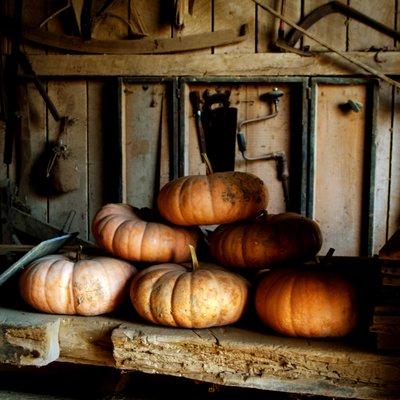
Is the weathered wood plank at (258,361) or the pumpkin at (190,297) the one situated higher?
the pumpkin at (190,297)

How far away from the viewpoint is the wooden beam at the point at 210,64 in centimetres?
402

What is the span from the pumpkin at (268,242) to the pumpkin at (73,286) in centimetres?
46

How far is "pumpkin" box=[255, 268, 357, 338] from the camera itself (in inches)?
63.8

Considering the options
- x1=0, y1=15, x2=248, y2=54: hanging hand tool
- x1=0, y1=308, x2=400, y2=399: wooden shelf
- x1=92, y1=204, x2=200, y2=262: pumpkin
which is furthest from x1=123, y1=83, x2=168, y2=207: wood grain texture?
x1=0, y1=308, x2=400, y2=399: wooden shelf

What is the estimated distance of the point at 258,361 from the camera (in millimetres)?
1544

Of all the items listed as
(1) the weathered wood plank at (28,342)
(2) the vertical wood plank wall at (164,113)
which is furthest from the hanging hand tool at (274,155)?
(1) the weathered wood plank at (28,342)

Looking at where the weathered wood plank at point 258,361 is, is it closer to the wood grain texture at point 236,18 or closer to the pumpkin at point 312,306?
the pumpkin at point 312,306

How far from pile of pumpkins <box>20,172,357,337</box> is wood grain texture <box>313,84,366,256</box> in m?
2.16

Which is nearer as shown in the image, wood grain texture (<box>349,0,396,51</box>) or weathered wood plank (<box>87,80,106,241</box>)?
wood grain texture (<box>349,0,396,51</box>)

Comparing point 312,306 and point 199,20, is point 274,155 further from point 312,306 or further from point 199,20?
point 312,306

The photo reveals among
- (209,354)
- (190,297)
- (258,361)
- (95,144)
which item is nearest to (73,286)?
(190,297)

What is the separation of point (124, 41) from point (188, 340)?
132 inches

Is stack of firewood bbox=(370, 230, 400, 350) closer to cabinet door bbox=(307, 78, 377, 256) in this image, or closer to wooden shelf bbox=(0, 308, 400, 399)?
wooden shelf bbox=(0, 308, 400, 399)

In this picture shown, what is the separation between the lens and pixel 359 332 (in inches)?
65.4
